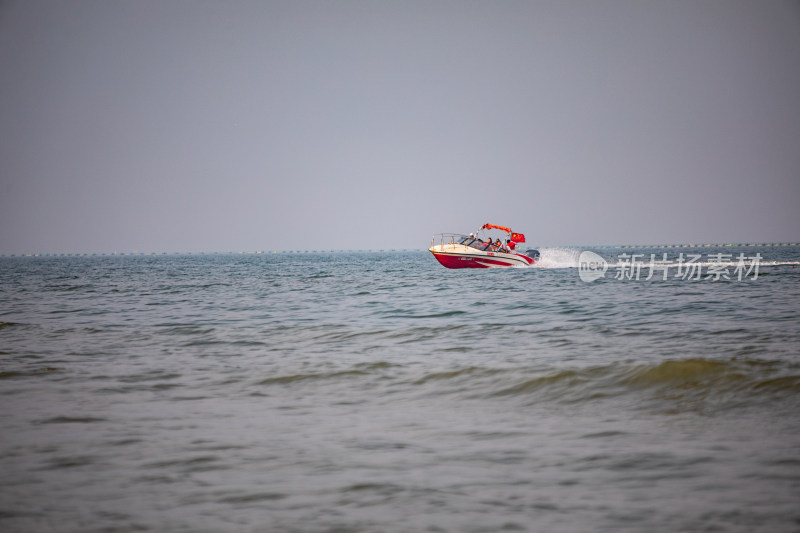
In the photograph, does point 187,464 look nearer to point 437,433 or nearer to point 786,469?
point 437,433

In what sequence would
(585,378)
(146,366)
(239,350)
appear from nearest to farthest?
(585,378) → (146,366) → (239,350)

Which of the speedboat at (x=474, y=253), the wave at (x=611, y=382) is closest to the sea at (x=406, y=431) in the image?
the wave at (x=611, y=382)

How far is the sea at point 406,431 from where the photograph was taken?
438cm

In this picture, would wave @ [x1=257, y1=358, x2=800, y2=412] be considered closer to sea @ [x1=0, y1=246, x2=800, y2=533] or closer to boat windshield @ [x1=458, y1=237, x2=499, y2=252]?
sea @ [x1=0, y1=246, x2=800, y2=533]

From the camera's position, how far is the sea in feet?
14.4

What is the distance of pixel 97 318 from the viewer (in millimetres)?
19219

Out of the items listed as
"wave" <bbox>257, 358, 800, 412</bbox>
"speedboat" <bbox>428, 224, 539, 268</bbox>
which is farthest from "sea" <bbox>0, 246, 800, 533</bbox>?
"speedboat" <bbox>428, 224, 539, 268</bbox>

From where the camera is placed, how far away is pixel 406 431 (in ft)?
21.2

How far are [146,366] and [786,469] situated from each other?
9407 mm

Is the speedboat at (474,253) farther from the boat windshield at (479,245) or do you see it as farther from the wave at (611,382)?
the wave at (611,382)

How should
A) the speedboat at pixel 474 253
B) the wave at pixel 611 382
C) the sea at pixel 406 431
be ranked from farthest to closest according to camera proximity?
the speedboat at pixel 474 253 < the wave at pixel 611 382 < the sea at pixel 406 431

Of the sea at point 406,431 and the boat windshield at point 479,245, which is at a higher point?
the boat windshield at point 479,245

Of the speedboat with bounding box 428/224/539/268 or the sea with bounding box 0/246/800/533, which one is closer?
the sea with bounding box 0/246/800/533

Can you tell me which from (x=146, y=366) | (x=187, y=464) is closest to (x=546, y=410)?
(x=187, y=464)
